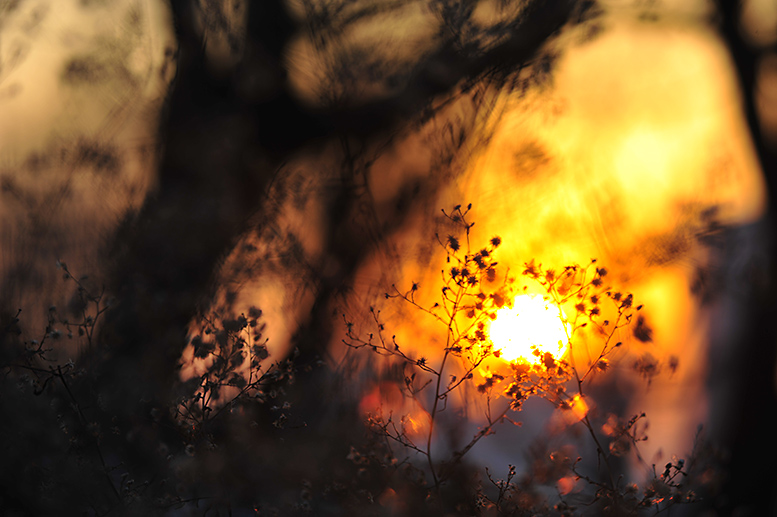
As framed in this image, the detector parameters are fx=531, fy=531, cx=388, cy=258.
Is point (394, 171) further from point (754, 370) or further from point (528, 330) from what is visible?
point (754, 370)

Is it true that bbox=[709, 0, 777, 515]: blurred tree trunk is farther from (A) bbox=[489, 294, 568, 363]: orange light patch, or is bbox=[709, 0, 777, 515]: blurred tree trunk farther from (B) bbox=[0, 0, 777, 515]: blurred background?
(A) bbox=[489, 294, 568, 363]: orange light patch

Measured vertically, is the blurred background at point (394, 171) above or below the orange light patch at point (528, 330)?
above

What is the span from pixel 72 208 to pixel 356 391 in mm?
1285

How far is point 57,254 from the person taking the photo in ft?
6.63

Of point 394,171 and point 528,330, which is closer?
point 528,330

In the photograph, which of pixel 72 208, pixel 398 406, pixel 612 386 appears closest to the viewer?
pixel 612 386

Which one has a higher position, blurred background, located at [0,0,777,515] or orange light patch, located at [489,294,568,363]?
blurred background, located at [0,0,777,515]

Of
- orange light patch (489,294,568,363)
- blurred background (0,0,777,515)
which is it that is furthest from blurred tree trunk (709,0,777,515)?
orange light patch (489,294,568,363)

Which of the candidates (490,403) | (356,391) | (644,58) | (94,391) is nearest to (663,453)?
(490,403)

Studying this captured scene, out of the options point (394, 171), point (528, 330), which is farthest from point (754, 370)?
point (394, 171)

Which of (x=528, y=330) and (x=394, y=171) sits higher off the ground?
(x=394, y=171)

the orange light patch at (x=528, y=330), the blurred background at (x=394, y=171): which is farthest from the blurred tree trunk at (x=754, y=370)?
the orange light patch at (x=528, y=330)

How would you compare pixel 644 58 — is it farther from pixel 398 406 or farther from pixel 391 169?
pixel 398 406

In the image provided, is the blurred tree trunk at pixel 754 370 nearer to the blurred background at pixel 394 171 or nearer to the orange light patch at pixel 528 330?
the blurred background at pixel 394 171
